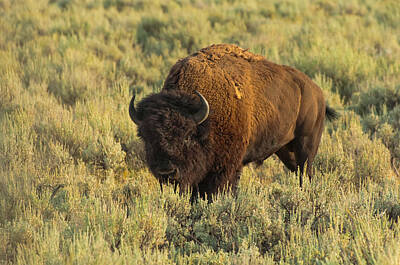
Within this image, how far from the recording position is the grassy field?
336 cm

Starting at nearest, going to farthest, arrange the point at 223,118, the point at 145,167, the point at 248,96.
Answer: the point at 223,118 < the point at 248,96 < the point at 145,167

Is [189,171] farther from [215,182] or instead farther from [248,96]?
[248,96]

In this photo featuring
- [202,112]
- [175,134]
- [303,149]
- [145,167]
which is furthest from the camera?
[145,167]

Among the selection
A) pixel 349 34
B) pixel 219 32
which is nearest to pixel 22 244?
pixel 219 32

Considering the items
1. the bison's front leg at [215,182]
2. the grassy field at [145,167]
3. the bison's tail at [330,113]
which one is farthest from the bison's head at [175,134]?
the bison's tail at [330,113]

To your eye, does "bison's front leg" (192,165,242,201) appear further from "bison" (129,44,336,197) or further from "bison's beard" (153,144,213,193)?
"bison's beard" (153,144,213,193)

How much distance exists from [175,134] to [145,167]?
1816mm

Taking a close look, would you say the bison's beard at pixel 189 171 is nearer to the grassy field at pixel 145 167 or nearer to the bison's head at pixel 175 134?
the bison's head at pixel 175 134

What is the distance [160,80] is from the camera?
9359mm

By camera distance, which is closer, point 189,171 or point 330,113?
point 189,171

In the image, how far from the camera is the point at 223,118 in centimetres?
457

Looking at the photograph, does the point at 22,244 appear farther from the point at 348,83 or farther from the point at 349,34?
the point at 349,34

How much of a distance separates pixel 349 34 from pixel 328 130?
268 inches

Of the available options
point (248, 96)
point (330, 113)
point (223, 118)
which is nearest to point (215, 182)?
point (223, 118)
